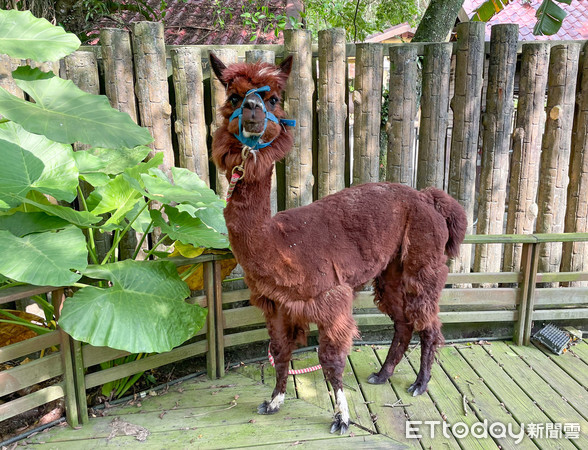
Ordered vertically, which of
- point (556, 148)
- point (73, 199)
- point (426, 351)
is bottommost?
point (426, 351)

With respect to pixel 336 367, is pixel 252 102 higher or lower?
higher

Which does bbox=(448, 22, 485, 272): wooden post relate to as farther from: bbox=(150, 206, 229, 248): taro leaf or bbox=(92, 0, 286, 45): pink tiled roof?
bbox=(92, 0, 286, 45): pink tiled roof

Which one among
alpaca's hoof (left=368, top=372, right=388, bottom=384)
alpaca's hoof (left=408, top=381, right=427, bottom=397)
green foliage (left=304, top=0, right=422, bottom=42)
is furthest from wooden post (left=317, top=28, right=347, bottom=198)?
green foliage (left=304, top=0, right=422, bottom=42)

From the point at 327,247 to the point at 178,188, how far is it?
0.84 metres

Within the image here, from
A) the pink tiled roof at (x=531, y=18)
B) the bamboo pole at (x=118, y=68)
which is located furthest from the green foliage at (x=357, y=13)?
the bamboo pole at (x=118, y=68)

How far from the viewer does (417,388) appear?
284cm

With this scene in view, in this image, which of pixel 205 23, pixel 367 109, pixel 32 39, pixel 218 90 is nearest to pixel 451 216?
pixel 367 109

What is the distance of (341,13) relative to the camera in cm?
697

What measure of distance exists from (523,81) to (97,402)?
3465 millimetres

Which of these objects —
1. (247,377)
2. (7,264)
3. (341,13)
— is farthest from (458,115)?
(341,13)

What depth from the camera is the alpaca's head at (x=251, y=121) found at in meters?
1.91

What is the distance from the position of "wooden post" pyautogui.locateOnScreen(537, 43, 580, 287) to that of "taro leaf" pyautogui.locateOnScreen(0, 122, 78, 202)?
10.3 ft

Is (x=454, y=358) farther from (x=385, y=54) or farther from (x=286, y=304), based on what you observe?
(x=385, y=54)

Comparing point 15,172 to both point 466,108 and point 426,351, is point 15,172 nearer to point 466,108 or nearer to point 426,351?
point 426,351
